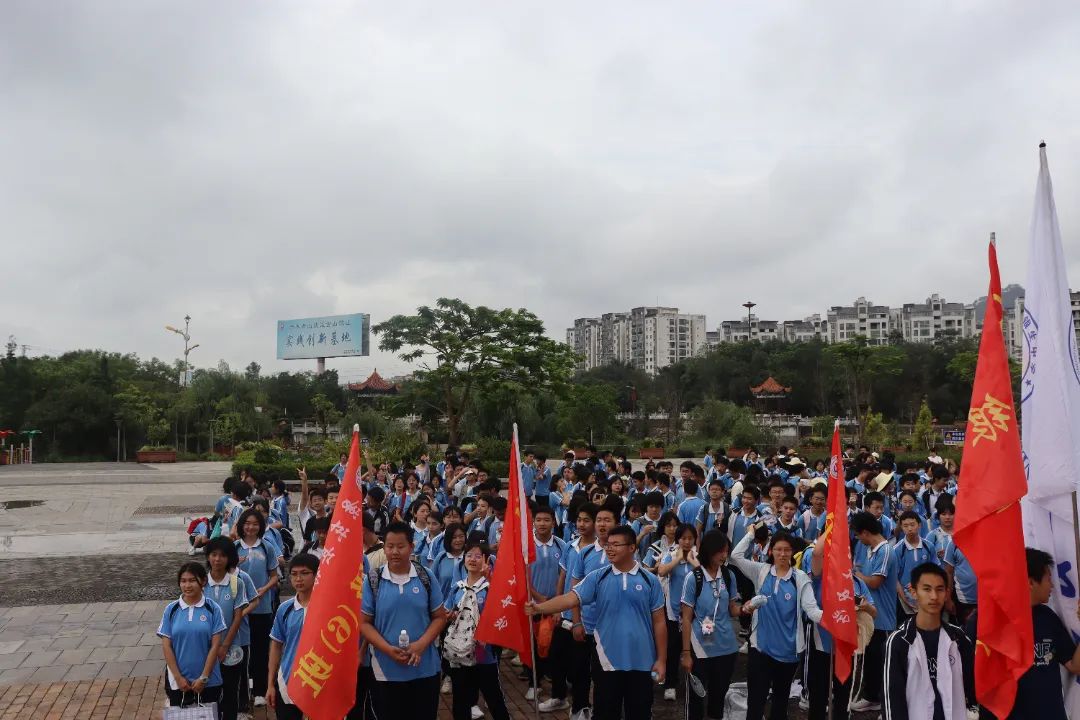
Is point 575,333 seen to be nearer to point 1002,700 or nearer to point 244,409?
point 244,409

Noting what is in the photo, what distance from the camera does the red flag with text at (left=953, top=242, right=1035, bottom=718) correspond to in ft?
11.7

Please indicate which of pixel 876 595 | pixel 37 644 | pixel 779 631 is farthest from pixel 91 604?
pixel 876 595

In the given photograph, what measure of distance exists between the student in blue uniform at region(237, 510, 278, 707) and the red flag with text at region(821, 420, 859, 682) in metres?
3.89

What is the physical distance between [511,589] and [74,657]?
202 inches

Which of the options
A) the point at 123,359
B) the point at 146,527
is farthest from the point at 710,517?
the point at 123,359

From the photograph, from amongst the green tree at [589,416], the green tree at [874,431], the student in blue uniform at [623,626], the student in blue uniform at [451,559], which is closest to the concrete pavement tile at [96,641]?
the student in blue uniform at [451,559]

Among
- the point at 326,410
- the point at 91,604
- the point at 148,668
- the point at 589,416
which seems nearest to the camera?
the point at 148,668

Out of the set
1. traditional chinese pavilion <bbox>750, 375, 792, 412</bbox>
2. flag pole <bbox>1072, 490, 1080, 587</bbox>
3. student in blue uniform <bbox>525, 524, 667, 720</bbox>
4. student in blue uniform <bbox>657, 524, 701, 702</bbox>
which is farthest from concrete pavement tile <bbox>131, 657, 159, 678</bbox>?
traditional chinese pavilion <bbox>750, 375, 792, 412</bbox>

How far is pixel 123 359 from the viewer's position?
64312 mm

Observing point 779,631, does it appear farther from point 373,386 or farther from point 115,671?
point 373,386

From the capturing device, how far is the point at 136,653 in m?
7.84

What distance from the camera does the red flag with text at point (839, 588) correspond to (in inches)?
185

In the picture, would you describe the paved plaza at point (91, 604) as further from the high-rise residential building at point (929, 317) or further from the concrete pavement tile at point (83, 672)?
the high-rise residential building at point (929, 317)

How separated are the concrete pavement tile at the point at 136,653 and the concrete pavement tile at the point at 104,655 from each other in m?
0.05
